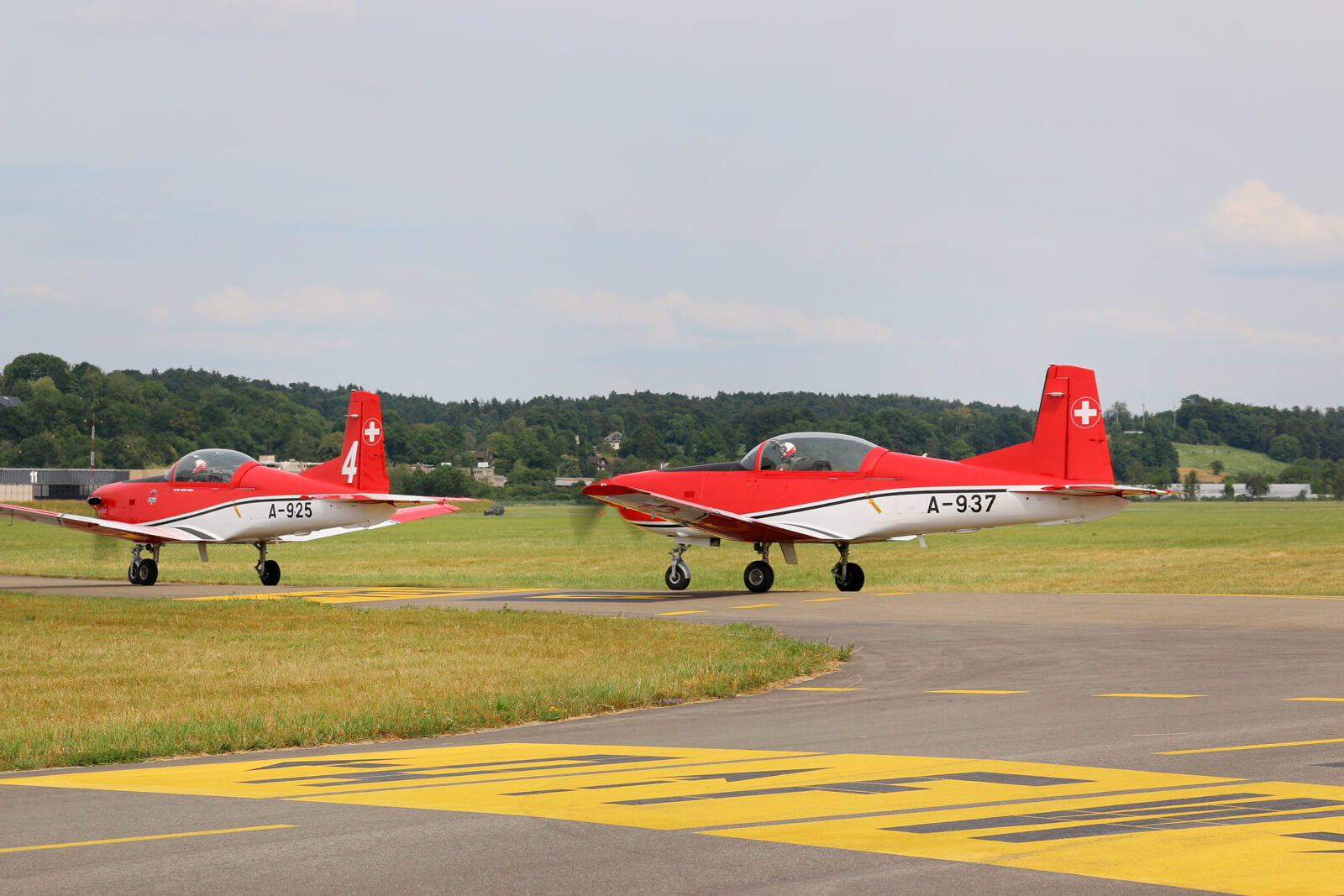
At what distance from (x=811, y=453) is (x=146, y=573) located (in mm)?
14058

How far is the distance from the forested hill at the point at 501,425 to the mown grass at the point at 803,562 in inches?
158

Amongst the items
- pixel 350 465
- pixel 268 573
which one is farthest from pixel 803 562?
pixel 268 573

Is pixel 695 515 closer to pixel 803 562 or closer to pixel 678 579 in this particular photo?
pixel 678 579

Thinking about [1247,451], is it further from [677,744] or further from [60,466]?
[677,744]

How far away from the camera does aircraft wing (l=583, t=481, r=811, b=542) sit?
24188 millimetres

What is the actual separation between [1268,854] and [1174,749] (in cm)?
296

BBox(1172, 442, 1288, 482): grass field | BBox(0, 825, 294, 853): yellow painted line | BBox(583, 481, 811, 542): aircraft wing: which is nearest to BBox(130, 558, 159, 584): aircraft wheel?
BBox(583, 481, 811, 542): aircraft wing

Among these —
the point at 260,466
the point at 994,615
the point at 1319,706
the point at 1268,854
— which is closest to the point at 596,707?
the point at 1319,706

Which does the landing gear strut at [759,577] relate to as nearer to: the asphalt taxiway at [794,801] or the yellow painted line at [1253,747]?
the asphalt taxiway at [794,801]

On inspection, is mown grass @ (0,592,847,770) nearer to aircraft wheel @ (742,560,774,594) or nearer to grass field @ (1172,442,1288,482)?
aircraft wheel @ (742,560,774,594)

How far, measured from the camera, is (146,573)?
28.6 metres

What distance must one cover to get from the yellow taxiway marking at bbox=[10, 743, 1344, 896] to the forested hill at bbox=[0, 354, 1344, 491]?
3053 cm

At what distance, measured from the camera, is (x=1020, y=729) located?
379 inches

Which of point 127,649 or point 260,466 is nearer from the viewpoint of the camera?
point 127,649
